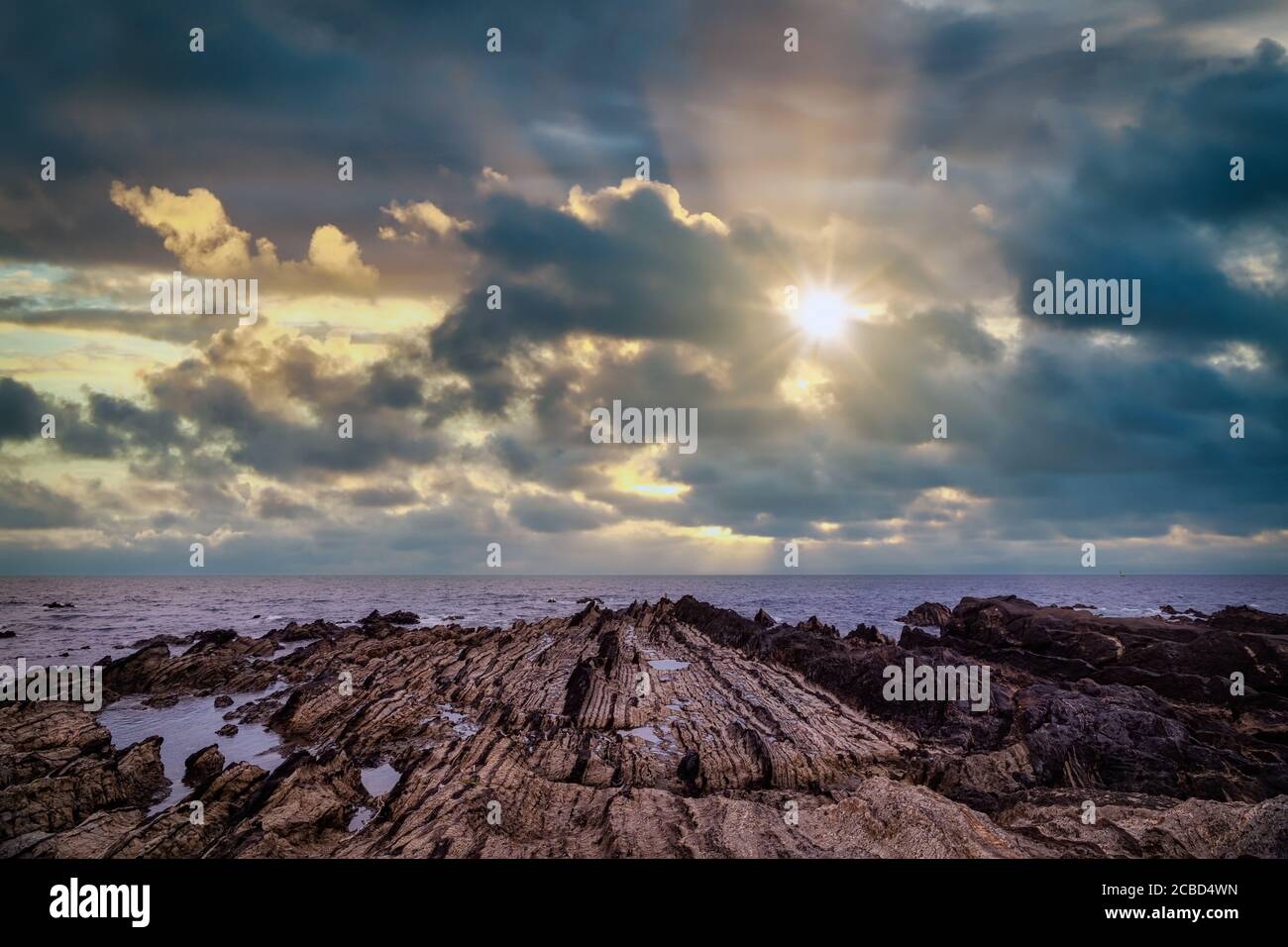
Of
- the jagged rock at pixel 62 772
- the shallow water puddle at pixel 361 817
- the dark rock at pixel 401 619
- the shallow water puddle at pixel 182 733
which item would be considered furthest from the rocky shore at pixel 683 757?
the dark rock at pixel 401 619

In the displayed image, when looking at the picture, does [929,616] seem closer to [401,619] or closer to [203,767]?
[401,619]

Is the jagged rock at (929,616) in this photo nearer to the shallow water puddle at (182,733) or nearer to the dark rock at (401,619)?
the dark rock at (401,619)

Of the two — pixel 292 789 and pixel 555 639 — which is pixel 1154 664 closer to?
pixel 555 639

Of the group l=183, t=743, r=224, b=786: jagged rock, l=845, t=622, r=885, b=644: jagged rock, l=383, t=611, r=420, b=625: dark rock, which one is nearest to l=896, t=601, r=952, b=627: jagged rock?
l=845, t=622, r=885, b=644: jagged rock

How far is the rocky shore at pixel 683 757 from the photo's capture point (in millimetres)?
14859

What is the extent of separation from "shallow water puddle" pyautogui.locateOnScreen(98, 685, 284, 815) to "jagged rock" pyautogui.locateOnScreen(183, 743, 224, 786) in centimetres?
30

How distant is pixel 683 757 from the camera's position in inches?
885

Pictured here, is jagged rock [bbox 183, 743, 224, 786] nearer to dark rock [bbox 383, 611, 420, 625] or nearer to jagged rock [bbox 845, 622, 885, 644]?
jagged rock [bbox 845, 622, 885, 644]

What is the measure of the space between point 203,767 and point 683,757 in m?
16.9
